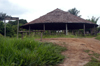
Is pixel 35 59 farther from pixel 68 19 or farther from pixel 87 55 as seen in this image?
pixel 68 19

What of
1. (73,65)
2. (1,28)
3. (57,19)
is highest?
(57,19)

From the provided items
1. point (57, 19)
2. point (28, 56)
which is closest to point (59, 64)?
point (28, 56)

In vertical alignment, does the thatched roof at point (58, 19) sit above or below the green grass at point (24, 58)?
above

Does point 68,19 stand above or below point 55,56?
above

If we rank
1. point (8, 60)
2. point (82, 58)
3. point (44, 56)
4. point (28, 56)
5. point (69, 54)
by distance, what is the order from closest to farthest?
point (8, 60)
point (28, 56)
point (44, 56)
point (82, 58)
point (69, 54)

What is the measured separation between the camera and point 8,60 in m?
2.91

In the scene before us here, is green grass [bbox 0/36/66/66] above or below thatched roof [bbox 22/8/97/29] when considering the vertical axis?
below

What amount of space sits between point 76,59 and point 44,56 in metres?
1.32

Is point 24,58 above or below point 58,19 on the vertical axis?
below

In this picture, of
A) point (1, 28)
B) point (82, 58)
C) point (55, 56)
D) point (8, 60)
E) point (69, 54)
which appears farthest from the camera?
point (1, 28)

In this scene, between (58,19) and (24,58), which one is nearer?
(24,58)

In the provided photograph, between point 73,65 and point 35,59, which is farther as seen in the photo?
point 73,65

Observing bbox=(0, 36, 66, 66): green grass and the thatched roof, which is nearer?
bbox=(0, 36, 66, 66): green grass

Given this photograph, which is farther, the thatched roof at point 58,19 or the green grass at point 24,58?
the thatched roof at point 58,19
